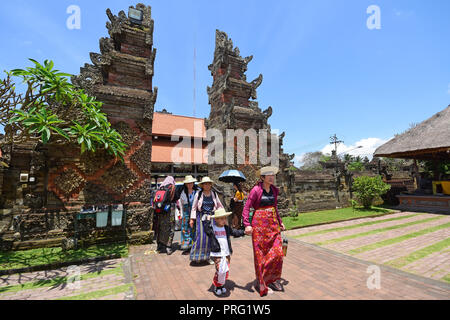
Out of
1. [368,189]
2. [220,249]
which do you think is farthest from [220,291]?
[368,189]

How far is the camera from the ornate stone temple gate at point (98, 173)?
5699mm

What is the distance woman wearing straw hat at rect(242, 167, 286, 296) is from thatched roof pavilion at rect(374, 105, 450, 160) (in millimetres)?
14187

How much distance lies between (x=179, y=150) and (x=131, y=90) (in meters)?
5.20

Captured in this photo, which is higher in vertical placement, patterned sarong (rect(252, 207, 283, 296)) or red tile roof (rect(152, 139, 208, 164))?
red tile roof (rect(152, 139, 208, 164))

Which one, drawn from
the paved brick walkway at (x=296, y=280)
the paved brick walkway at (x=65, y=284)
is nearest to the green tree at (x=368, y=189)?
the paved brick walkway at (x=296, y=280)

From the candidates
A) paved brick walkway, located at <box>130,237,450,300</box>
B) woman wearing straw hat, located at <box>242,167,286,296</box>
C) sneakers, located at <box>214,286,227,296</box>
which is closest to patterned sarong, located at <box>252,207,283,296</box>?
woman wearing straw hat, located at <box>242,167,286,296</box>

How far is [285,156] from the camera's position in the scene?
10992 mm

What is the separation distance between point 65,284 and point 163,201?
2.58 m

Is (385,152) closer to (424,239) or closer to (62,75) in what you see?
(424,239)

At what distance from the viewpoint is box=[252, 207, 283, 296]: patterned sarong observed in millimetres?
3370

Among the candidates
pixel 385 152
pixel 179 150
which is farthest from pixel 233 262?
pixel 385 152

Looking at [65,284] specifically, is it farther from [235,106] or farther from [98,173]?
[235,106]

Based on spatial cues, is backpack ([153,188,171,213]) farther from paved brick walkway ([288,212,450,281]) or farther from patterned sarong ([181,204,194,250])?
paved brick walkway ([288,212,450,281])

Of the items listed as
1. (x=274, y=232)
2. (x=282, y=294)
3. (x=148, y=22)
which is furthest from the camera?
(x=148, y=22)
